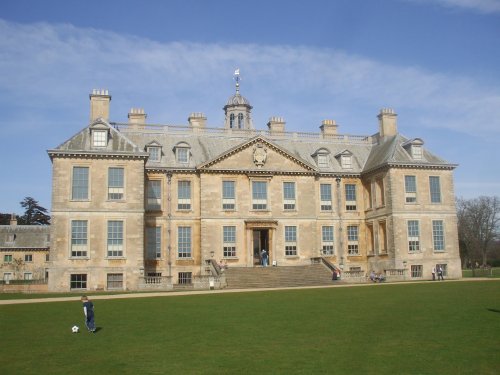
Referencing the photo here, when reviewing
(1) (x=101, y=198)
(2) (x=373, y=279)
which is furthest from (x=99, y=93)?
(2) (x=373, y=279)

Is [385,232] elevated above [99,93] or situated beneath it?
situated beneath

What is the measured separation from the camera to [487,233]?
79.8 metres

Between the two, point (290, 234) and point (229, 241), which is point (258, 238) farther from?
point (229, 241)

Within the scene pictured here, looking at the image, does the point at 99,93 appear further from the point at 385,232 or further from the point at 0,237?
the point at 0,237

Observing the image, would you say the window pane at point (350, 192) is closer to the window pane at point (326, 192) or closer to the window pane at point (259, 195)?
the window pane at point (326, 192)

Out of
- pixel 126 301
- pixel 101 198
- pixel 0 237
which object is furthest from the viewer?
pixel 0 237

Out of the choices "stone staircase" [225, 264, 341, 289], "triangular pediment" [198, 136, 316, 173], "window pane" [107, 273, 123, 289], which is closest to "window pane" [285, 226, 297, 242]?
"stone staircase" [225, 264, 341, 289]

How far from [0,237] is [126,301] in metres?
45.4

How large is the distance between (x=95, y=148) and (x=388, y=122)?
23678 millimetres

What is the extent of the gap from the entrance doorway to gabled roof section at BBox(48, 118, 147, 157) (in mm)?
10835

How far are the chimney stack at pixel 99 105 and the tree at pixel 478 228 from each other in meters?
53.9

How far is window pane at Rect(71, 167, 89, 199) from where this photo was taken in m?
36.6

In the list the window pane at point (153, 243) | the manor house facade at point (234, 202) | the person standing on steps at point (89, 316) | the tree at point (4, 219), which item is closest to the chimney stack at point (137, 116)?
the manor house facade at point (234, 202)

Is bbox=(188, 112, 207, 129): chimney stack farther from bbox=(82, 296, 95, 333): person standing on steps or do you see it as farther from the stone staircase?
bbox=(82, 296, 95, 333): person standing on steps
